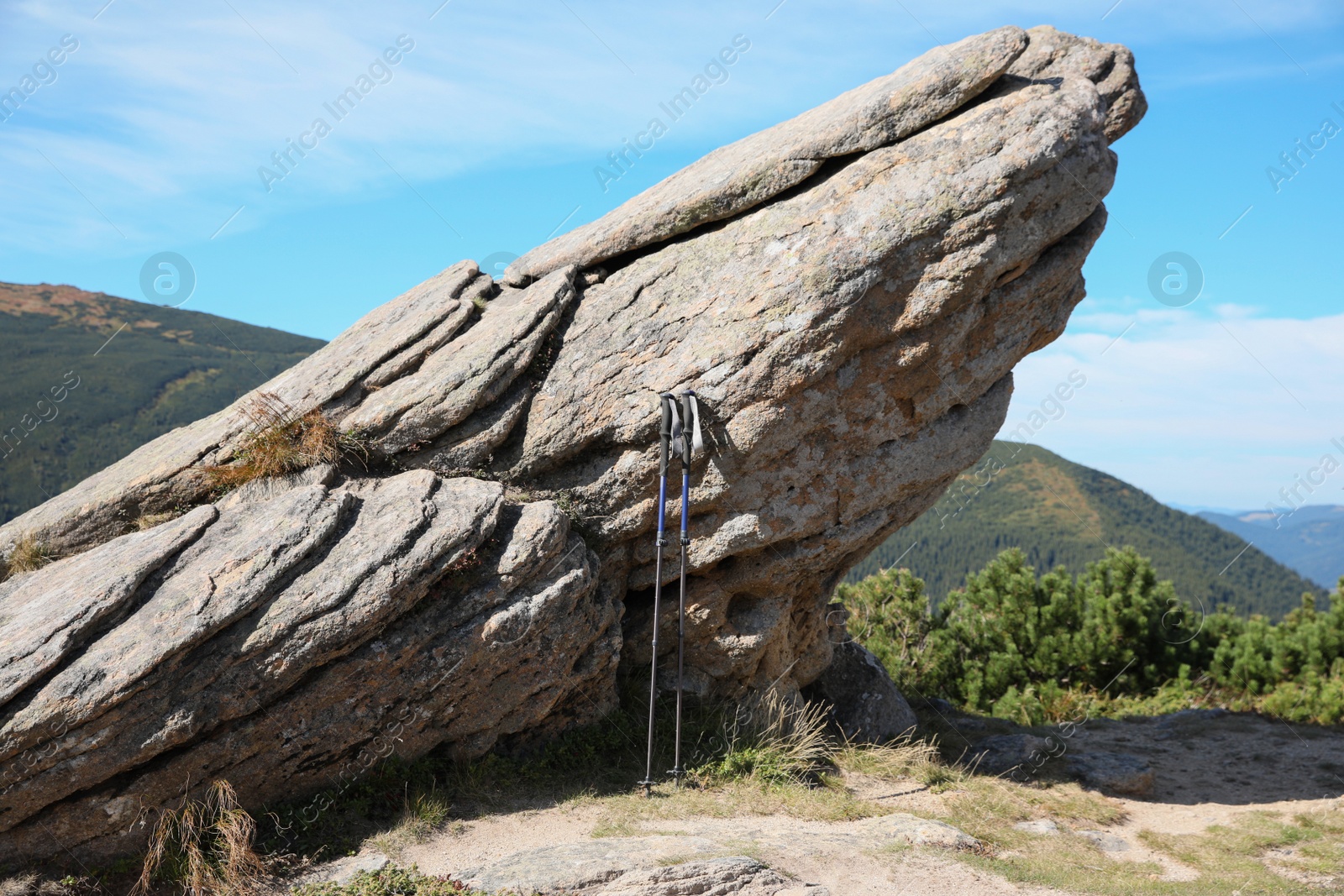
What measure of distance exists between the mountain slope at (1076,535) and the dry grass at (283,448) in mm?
104763

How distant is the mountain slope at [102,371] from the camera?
10456cm

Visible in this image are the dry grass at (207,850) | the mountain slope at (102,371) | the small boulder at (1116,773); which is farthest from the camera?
the mountain slope at (102,371)

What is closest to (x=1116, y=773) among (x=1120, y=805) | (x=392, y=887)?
(x=1120, y=805)

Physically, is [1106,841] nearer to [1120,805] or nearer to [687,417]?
[1120,805]

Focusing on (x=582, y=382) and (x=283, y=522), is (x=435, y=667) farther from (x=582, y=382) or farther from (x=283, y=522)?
(x=582, y=382)

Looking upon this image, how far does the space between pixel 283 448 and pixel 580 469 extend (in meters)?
3.64

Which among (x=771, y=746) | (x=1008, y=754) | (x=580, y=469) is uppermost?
(x=580, y=469)

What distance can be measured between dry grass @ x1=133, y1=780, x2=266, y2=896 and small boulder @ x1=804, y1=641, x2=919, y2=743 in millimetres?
8330

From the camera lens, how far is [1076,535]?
13012cm

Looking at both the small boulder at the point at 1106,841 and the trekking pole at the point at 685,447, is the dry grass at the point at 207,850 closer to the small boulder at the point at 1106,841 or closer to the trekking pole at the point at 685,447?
the trekking pole at the point at 685,447

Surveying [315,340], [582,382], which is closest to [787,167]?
[582,382]

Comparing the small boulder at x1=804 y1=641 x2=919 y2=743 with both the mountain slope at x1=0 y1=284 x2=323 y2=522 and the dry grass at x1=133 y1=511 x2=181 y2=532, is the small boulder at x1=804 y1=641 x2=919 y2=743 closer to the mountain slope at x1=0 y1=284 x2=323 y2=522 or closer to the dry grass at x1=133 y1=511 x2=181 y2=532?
the dry grass at x1=133 y1=511 x2=181 y2=532

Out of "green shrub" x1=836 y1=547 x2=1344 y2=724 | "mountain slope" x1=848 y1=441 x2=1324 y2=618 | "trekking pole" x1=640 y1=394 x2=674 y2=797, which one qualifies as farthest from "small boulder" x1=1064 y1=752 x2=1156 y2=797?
"mountain slope" x1=848 y1=441 x2=1324 y2=618

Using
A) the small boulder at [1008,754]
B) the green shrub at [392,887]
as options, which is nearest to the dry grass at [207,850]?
the green shrub at [392,887]
